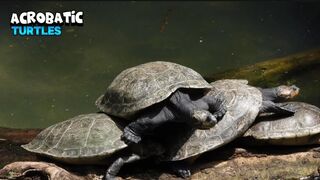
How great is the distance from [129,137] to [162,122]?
0.35m

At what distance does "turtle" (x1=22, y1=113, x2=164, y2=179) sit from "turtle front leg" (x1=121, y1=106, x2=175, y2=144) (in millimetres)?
103

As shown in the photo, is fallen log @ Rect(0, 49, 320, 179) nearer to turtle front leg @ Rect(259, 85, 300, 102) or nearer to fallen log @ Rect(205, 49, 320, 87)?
turtle front leg @ Rect(259, 85, 300, 102)

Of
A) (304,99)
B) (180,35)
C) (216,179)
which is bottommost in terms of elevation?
(216,179)

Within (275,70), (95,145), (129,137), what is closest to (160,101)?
(129,137)

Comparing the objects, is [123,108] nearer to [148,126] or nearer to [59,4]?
[148,126]

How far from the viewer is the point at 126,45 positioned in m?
9.56

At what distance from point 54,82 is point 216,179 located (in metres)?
4.20

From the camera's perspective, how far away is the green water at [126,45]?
7551 mm

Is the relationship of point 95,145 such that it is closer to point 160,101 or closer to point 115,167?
point 115,167

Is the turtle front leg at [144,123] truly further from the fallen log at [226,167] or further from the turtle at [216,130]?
the fallen log at [226,167]

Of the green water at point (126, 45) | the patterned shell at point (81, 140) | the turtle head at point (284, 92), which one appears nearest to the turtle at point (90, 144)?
the patterned shell at point (81, 140)

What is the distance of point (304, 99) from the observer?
6.73m

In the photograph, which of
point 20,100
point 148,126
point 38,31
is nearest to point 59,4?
point 38,31

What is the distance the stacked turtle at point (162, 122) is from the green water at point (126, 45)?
6.63 feet
